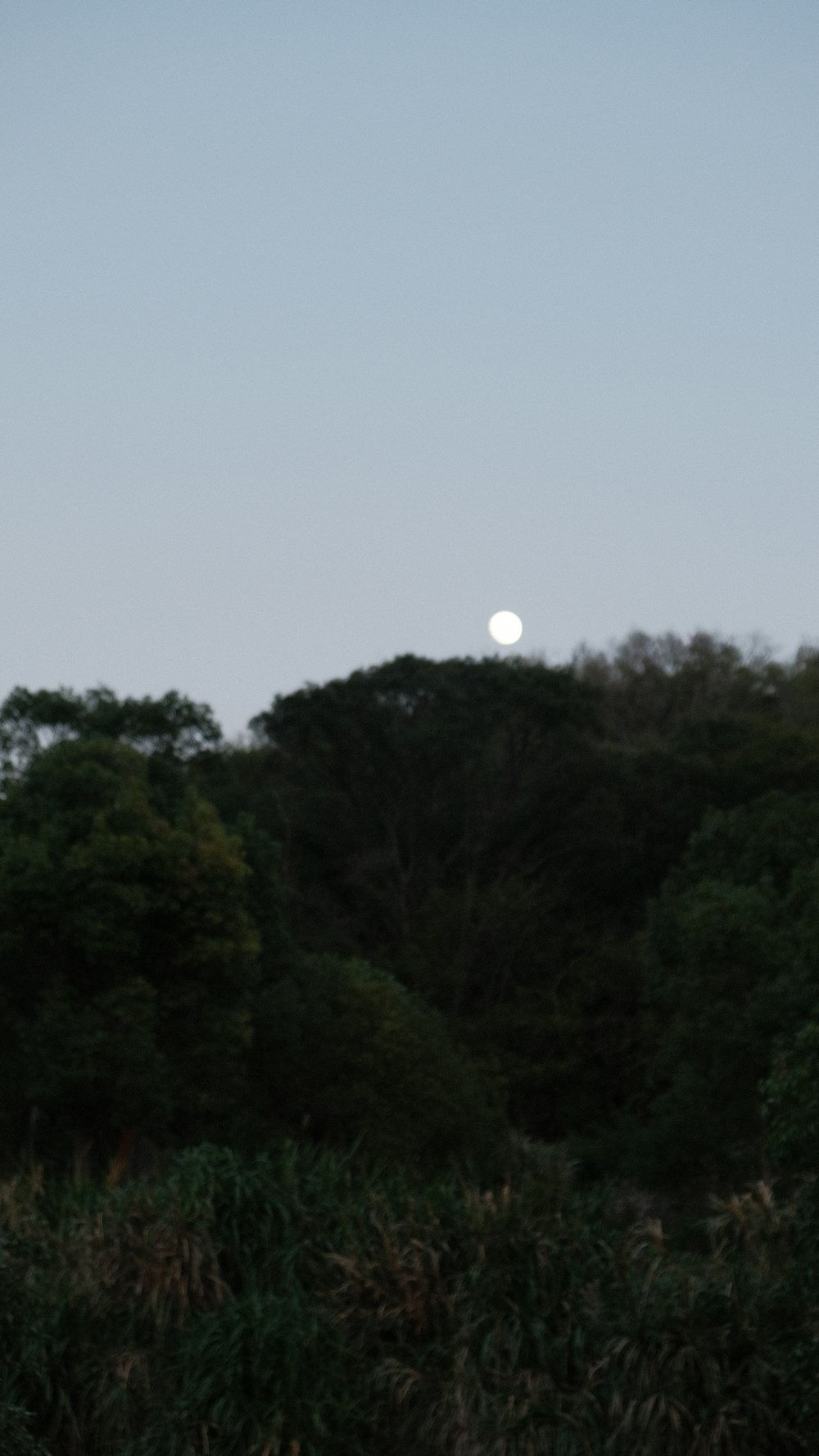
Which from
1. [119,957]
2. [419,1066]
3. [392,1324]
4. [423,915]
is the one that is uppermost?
[423,915]

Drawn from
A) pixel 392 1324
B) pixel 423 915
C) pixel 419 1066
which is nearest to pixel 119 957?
pixel 419 1066

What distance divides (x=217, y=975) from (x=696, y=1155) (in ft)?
29.8

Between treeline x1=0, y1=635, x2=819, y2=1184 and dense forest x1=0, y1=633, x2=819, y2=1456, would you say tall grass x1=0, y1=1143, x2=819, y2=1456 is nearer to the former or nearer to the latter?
dense forest x1=0, y1=633, x2=819, y2=1456

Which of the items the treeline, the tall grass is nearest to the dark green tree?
the treeline

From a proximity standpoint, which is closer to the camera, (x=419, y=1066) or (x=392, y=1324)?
(x=392, y=1324)

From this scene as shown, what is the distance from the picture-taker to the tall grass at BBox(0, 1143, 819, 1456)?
12977 millimetres

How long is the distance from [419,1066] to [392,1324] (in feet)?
53.9

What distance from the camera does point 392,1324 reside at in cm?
1425

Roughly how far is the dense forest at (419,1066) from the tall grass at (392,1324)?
0.03 meters

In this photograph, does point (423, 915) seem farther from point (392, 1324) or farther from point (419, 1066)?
point (392, 1324)

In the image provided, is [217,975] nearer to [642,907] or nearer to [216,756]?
[216,756]

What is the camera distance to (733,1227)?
15016mm

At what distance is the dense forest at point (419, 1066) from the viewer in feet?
43.7

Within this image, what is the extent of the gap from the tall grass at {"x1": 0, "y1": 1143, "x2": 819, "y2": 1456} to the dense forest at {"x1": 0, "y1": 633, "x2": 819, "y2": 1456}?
1.3 inches
